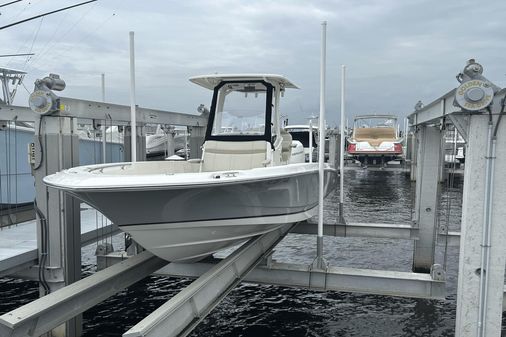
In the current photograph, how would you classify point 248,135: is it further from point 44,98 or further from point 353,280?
point 44,98

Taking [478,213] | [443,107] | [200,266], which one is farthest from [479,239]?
[200,266]

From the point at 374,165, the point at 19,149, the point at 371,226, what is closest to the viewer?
the point at 371,226

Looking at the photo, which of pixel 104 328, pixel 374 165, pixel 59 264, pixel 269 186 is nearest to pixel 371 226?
pixel 269 186

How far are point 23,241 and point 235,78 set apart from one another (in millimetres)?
3484

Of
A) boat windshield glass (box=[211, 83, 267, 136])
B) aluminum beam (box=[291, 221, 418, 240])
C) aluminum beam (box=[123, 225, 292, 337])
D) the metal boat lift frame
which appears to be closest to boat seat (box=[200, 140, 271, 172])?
boat windshield glass (box=[211, 83, 267, 136])

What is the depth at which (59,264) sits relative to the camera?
4984 mm

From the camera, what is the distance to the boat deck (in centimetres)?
484

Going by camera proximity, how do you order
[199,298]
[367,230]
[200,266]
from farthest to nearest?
[367,230]
[200,266]
[199,298]

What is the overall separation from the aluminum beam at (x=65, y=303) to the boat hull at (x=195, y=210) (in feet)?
1.23

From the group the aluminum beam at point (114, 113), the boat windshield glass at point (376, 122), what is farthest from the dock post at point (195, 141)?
the boat windshield glass at point (376, 122)

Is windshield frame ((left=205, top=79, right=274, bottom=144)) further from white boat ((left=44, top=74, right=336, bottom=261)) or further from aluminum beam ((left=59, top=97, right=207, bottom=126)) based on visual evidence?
aluminum beam ((left=59, top=97, right=207, bottom=126))

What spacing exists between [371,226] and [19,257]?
563cm

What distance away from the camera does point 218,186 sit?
4.05 metres

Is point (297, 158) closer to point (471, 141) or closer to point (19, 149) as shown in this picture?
point (471, 141)
